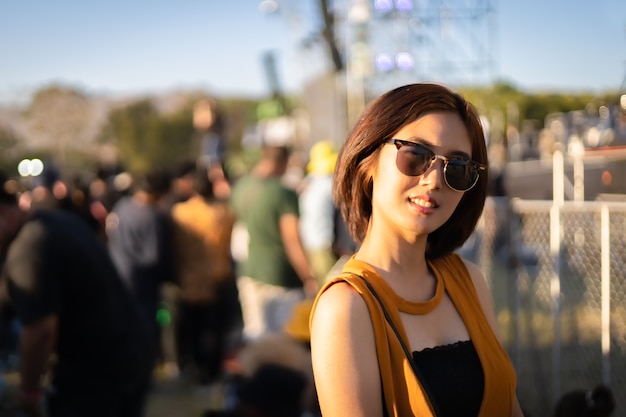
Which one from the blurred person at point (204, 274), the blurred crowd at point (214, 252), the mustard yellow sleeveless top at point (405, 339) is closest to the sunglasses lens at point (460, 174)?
the mustard yellow sleeveless top at point (405, 339)

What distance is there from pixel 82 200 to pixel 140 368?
12.3 ft

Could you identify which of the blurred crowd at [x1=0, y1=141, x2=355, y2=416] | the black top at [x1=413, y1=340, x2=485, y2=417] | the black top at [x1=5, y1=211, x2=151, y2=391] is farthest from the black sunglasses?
the blurred crowd at [x1=0, y1=141, x2=355, y2=416]

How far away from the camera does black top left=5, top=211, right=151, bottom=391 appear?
121 inches

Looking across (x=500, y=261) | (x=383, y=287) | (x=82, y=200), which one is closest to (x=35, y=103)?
(x=82, y=200)

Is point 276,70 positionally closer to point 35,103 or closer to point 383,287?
point 35,103

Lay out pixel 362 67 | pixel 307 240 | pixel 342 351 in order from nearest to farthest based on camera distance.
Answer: pixel 342 351 < pixel 307 240 < pixel 362 67

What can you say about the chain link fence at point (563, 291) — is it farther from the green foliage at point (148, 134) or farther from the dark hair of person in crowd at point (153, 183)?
the green foliage at point (148, 134)

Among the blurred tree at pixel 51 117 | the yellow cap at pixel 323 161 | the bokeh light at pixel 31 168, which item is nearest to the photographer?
the yellow cap at pixel 323 161

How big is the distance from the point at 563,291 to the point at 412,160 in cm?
436

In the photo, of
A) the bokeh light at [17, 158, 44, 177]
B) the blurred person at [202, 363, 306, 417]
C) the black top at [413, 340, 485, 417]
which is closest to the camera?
the black top at [413, 340, 485, 417]

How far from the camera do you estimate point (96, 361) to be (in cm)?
328

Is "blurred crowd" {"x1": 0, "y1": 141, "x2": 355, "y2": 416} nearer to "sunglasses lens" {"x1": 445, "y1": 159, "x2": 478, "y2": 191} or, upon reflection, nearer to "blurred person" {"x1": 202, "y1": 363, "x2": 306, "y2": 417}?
"blurred person" {"x1": 202, "y1": 363, "x2": 306, "y2": 417}

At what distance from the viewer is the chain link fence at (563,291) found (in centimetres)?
448

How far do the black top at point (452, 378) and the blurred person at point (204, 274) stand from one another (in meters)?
4.89
